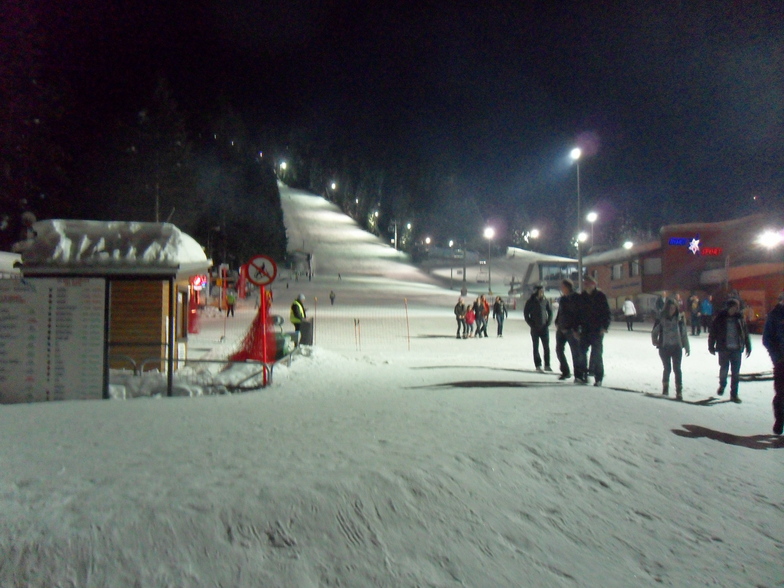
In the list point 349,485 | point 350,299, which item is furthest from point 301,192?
point 349,485

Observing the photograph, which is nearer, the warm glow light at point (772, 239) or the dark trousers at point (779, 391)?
the dark trousers at point (779, 391)

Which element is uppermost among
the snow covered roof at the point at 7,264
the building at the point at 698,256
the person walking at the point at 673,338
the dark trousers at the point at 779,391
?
the building at the point at 698,256

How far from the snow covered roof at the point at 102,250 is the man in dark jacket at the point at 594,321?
745cm

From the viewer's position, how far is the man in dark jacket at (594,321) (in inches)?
386

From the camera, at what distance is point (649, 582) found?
146 inches

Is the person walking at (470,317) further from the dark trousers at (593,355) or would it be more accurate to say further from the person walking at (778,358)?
the person walking at (778,358)

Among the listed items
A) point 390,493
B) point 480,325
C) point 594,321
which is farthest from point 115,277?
point 480,325

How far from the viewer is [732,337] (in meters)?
9.20

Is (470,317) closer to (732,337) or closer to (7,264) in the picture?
(732,337)

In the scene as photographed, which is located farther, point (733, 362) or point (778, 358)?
point (733, 362)

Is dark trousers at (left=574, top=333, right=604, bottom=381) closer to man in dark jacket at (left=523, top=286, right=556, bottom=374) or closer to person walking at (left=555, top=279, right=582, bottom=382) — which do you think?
person walking at (left=555, top=279, right=582, bottom=382)

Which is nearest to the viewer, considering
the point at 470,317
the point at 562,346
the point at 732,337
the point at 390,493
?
the point at 390,493

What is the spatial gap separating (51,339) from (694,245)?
4218 centimetres

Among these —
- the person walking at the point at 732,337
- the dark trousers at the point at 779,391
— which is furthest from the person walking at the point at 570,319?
the dark trousers at the point at 779,391
